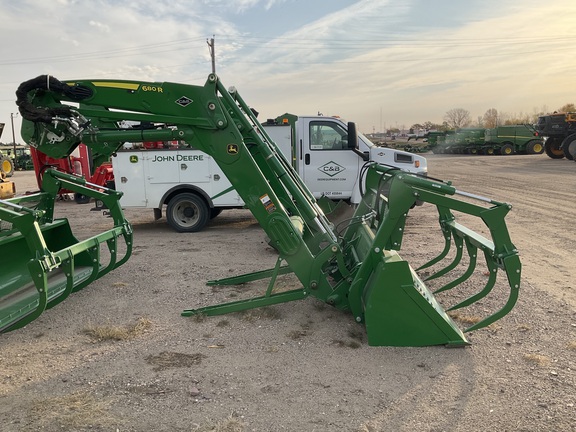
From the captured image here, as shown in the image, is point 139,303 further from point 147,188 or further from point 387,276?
point 147,188

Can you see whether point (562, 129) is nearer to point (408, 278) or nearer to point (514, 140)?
point (514, 140)

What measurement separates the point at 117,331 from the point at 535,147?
39.7 m

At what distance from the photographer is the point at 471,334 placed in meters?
4.16

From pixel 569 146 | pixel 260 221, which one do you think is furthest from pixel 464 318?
pixel 569 146

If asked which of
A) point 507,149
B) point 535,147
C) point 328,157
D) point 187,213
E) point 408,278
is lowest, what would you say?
point 187,213

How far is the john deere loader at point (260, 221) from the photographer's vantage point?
12.4 ft

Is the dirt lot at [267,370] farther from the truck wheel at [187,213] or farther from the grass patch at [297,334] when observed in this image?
the truck wheel at [187,213]

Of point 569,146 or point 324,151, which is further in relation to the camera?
point 569,146

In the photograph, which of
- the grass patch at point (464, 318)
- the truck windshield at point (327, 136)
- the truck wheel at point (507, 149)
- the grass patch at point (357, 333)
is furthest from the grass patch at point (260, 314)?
the truck wheel at point (507, 149)

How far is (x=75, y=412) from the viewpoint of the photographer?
3076 millimetres

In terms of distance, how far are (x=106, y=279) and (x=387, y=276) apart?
161 inches

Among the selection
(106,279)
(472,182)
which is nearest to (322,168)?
(106,279)

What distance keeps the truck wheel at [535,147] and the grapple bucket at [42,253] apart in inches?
1509

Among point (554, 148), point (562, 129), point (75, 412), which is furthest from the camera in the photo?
point (554, 148)
